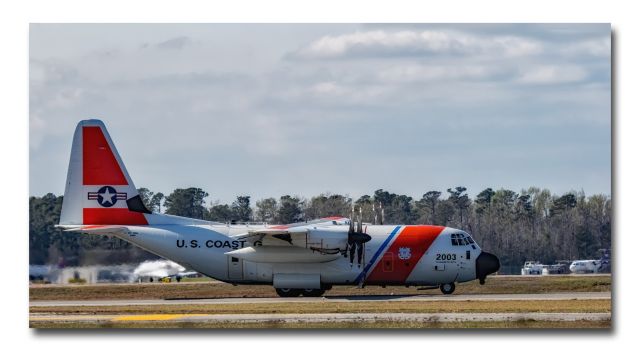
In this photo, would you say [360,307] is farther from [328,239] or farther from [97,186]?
[97,186]

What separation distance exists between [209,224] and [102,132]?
492 centimetres

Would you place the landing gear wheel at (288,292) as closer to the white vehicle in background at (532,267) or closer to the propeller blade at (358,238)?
the propeller blade at (358,238)

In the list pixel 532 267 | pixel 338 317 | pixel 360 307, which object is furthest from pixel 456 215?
pixel 338 317

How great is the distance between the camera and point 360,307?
106 ft

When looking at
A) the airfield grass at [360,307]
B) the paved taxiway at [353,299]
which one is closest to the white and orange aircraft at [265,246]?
the paved taxiway at [353,299]

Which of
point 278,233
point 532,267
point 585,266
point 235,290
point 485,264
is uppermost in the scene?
point 278,233

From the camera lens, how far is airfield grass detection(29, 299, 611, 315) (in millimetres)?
30594

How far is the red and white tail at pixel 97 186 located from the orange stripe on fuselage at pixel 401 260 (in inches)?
334

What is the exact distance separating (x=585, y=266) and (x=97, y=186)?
1128 inches

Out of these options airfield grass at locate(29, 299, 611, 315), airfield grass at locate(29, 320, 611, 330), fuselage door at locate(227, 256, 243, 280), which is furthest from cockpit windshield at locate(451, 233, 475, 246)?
airfield grass at locate(29, 320, 611, 330)

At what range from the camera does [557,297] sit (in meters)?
36.4
